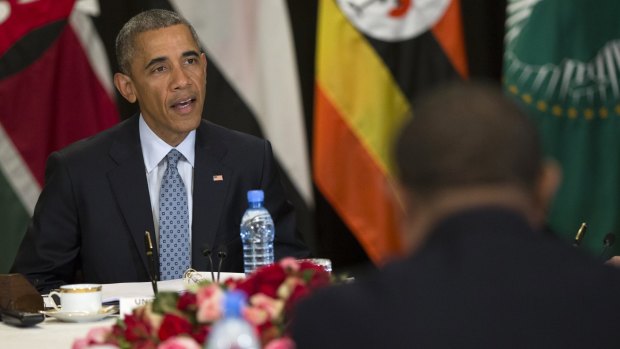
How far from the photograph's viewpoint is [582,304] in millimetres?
1201

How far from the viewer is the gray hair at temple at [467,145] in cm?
118

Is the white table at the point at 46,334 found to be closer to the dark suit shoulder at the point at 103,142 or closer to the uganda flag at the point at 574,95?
the dark suit shoulder at the point at 103,142

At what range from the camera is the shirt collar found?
3846 millimetres

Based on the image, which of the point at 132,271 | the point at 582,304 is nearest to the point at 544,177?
the point at 582,304

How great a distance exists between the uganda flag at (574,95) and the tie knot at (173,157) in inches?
80.7

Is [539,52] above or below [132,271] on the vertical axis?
above

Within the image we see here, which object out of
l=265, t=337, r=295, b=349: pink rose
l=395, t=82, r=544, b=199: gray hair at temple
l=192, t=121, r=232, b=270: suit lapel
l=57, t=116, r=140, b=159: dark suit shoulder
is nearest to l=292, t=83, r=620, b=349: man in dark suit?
l=395, t=82, r=544, b=199: gray hair at temple

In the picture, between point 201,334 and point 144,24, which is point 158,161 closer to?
point 144,24

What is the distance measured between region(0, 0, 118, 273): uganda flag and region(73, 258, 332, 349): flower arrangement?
3.39 meters

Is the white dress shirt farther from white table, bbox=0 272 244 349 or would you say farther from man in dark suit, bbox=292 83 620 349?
man in dark suit, bbox=292 83 620 349

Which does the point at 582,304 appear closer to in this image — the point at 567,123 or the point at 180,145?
the point at 180,145

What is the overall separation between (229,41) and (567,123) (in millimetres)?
1735

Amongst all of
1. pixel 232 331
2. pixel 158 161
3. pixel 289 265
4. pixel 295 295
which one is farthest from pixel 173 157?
pixel 232 331

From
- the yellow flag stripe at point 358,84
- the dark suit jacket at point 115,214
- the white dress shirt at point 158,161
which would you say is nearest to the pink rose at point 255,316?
the dark suit jacket at point 115,214
